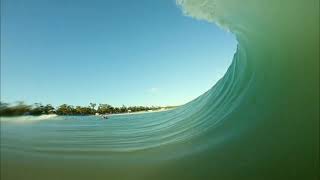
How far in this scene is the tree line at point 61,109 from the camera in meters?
6.96

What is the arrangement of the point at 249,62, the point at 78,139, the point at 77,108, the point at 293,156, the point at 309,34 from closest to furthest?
the point at 293,156
the point at 309,34
the point at 249,62
the point at 78,139
the point at 77,108

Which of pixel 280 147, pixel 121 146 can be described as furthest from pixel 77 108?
pixel 280 147

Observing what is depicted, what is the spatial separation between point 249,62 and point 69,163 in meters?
3.19

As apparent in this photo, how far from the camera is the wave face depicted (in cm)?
579

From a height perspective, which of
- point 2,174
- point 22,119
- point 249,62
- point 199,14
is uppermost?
point 199,14

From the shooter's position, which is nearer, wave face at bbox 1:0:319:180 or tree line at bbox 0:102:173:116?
wave face at bbox 1:0:319:180

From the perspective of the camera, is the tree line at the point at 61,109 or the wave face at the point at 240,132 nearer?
the wave face at the point at 240,132

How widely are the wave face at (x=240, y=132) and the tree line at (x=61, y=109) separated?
209 mm

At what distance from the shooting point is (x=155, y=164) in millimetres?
6168

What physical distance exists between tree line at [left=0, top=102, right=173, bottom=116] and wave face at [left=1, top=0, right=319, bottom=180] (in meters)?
0.21

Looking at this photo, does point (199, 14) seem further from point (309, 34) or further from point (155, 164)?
point (155, 164)

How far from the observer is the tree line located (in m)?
6.96

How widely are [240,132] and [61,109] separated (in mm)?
3950

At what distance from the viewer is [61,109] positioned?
862cm
